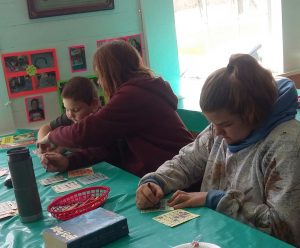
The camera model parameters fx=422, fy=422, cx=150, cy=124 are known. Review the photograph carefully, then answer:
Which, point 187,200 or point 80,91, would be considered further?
point 80,91

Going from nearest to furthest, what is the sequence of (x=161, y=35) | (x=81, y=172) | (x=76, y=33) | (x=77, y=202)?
(x=77, y=202), (x=81, y=172), (x=76, y=33), (x=161, y=35)

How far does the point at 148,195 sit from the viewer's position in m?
1.27

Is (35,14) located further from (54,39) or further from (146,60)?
(146,60)

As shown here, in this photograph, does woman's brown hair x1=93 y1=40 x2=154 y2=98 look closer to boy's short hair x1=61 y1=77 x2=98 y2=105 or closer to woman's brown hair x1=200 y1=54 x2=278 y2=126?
boy's short hair x1=61 y1=77 x2=98 y2=105

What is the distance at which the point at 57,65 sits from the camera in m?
2.83

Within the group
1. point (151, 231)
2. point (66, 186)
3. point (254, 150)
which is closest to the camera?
point (151, 231)

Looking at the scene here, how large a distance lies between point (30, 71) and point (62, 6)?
0.47m

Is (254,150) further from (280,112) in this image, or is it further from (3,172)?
(3,172)

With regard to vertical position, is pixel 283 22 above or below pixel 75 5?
below

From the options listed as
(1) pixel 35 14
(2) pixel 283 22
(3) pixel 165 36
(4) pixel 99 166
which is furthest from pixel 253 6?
(4) pixel 99 166

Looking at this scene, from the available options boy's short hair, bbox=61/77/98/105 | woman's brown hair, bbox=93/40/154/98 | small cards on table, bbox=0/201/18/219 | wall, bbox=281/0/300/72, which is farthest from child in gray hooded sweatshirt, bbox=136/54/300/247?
wall, bbox=281/0/300/72

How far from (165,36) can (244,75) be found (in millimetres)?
2038

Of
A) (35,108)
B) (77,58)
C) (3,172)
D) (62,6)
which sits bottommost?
(3,172)

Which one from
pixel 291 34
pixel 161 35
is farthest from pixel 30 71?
pixel 291 34
